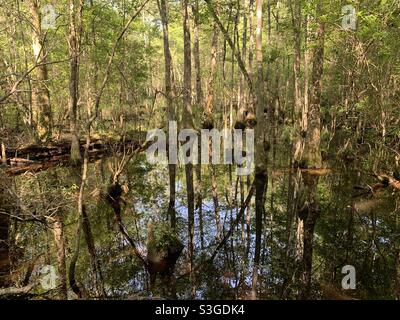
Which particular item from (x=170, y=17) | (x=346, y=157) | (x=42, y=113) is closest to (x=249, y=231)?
(x=346, y=157)

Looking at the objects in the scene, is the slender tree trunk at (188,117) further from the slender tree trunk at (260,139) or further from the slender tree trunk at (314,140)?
the slender tree trunk at (314,140)

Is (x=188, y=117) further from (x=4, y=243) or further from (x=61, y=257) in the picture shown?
(x=61, y=257)

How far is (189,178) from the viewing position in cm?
1321

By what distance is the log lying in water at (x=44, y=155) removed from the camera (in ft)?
45.0

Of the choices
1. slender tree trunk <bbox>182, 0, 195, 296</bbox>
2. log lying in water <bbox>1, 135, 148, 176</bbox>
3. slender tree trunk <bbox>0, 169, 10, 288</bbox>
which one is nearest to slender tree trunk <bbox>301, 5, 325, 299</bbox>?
slender tree trunk <bbox>182, 0, 195, 296</bbox>

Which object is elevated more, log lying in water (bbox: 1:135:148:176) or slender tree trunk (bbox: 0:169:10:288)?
log lying in water (bbox: 1:135:148:176)

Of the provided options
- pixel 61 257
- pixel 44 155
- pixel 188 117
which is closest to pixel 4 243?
pixel 61 257

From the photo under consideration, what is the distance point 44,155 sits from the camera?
1634cm

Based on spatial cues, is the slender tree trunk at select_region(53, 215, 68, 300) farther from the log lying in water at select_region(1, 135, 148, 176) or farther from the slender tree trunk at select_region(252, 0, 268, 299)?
the log lying in water at select_region(1, 135, 148, 176)

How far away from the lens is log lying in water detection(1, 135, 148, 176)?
1371 centimetres

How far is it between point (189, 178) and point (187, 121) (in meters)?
5.70

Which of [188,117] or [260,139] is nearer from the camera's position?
[260,139]

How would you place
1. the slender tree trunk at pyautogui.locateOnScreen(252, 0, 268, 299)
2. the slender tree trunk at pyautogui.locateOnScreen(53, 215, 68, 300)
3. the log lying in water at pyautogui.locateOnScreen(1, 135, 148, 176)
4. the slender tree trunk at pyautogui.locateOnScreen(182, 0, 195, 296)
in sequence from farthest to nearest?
the log lying in water at pyautogui.locateOnScreen(1, 135, 148, 176)
the slender tree trunk at pyautogui.locateOnScreen(252, 0, 268, 299)
the slender tree trunk at pyautogui.locateOnScreen(182, 0, 195, 296)
the slender tree trunk at pyautogui.locateOnScreen(53, 215, 68, 300)

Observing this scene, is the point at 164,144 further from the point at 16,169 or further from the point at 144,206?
the point at 144,206
